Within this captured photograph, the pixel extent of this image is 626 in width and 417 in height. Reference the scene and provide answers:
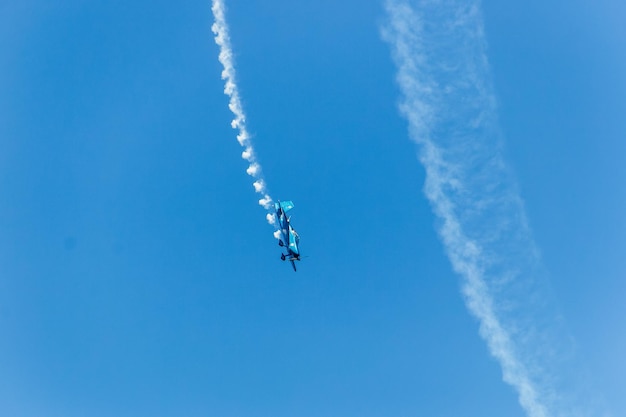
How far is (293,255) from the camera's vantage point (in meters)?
72.6

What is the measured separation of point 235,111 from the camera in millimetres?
69375

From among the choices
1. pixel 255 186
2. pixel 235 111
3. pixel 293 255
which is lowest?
pixel 293 255

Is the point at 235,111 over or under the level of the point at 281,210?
over

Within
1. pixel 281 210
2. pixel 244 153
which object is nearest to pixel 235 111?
pixel 244 153

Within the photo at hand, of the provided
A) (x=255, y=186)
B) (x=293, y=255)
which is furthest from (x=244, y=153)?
(x=293, y=255)

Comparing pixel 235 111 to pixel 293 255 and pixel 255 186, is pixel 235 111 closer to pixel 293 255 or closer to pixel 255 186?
pixel 255 186

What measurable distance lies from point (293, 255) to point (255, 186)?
28.9 ft

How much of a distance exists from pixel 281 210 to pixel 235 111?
11666 mm

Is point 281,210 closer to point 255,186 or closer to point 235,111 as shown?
point 255,186

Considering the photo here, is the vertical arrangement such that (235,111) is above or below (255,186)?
above

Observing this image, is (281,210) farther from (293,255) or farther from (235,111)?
(235,111)

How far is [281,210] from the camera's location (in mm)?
71500

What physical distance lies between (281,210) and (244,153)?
24.2 ft

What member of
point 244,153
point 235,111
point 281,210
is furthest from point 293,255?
point 235,111
